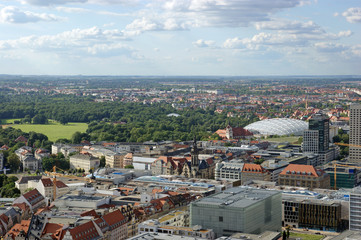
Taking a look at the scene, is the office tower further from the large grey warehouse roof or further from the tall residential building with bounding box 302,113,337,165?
the large grey warehouse roof

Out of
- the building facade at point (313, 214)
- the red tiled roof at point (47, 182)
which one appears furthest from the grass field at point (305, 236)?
the red tiled roof at point (47, 182)

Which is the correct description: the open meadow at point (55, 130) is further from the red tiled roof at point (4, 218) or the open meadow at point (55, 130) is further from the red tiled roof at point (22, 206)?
the red tiled roof at point (4, 218)

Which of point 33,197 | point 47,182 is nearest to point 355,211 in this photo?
point 33,197

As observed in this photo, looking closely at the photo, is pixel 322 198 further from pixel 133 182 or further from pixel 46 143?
pixel 46 143

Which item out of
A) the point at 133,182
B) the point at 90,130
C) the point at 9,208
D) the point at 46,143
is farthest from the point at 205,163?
the point at 90,130

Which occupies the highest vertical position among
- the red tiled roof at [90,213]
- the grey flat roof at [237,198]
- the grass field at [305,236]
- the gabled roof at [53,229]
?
the grey flat roof at [237,198]
